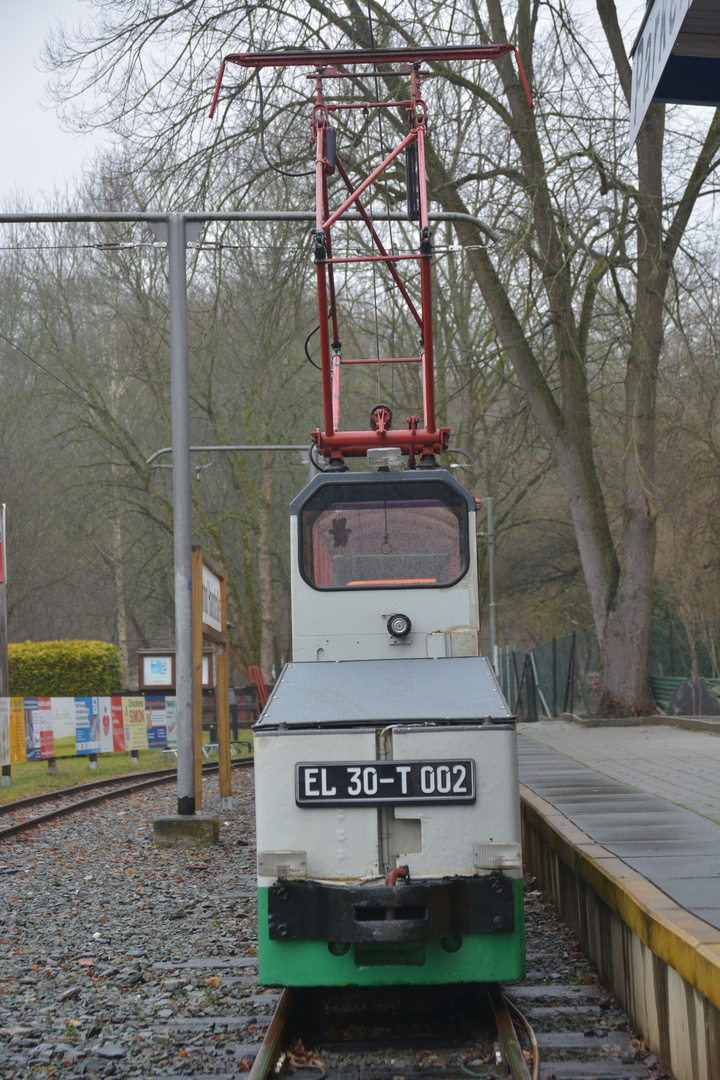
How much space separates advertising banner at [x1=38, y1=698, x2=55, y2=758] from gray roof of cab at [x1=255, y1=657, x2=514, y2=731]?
15.7 m

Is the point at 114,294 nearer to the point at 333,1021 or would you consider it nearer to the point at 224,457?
the point at 224,457

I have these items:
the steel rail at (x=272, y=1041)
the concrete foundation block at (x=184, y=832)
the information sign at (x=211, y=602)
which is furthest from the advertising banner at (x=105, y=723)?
the steel rail at (x=272, y=1041)

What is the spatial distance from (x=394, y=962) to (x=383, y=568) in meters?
2.75

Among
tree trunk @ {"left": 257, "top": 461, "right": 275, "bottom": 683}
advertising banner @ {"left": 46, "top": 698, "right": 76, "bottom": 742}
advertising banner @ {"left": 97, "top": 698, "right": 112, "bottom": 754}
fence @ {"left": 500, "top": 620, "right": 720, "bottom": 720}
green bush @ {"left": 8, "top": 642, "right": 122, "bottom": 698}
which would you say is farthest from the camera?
tree trunk @ {"left": 257, "top": 461, "right": 275, "bottom": 683}

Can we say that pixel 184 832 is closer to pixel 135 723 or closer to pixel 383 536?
pixel 383 536

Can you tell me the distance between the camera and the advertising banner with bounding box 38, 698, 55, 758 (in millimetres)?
21250

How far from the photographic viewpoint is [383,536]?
297 inches

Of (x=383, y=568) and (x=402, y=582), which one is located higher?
(x=383, y=568)

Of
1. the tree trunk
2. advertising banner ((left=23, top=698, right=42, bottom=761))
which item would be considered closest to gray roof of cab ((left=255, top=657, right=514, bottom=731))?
advertising banner ((left=23, top=698, right=42, bottom=761))

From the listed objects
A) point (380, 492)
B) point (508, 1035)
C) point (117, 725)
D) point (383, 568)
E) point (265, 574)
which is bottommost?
point (508, 1035)

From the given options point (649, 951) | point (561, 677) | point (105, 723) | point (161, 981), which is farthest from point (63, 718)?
point (649, 951)

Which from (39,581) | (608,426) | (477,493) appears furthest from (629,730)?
(39,581)

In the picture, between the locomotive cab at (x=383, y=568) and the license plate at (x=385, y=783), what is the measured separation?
5.50ft

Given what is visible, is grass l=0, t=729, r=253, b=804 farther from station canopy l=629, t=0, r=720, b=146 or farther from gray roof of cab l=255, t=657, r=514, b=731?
station canopy l=629, t=0, r=720, b=146
